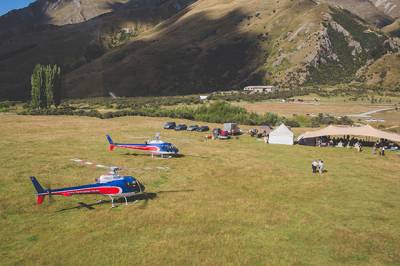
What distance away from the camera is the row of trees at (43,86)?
98.9 metres

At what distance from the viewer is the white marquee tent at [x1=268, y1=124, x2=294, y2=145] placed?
54.2 metres

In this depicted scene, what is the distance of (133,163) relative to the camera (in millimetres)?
40281

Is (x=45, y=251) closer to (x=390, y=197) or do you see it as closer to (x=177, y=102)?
(x=390, y=197)

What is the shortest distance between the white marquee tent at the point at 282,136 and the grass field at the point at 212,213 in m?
7.37

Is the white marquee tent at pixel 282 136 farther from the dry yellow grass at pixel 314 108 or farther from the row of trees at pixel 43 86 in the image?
the row of trees at pixel 43 86

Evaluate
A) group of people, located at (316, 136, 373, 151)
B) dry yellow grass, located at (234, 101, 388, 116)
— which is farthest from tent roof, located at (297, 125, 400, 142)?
dry yellow grass, located at (234, 101, 388, 116)

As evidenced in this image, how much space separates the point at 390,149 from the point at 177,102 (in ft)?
249

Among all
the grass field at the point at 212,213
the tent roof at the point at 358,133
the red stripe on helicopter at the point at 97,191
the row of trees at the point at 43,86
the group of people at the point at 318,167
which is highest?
the row of trees at the point at 43,86

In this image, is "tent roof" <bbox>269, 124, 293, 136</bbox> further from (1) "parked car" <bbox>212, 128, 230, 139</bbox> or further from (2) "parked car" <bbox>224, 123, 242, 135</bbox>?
(2) "parked car" <bbox>224, 123, 242, 135</bbox>

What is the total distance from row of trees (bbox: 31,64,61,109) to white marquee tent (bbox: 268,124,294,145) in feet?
217

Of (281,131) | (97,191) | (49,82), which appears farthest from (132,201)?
(49,82)

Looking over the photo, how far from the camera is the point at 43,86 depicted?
328 ft

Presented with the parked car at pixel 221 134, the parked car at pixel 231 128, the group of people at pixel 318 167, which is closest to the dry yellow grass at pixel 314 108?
the parked car at pixel 231 128

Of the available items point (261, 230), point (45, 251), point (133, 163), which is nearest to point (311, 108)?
point (133, 163)
